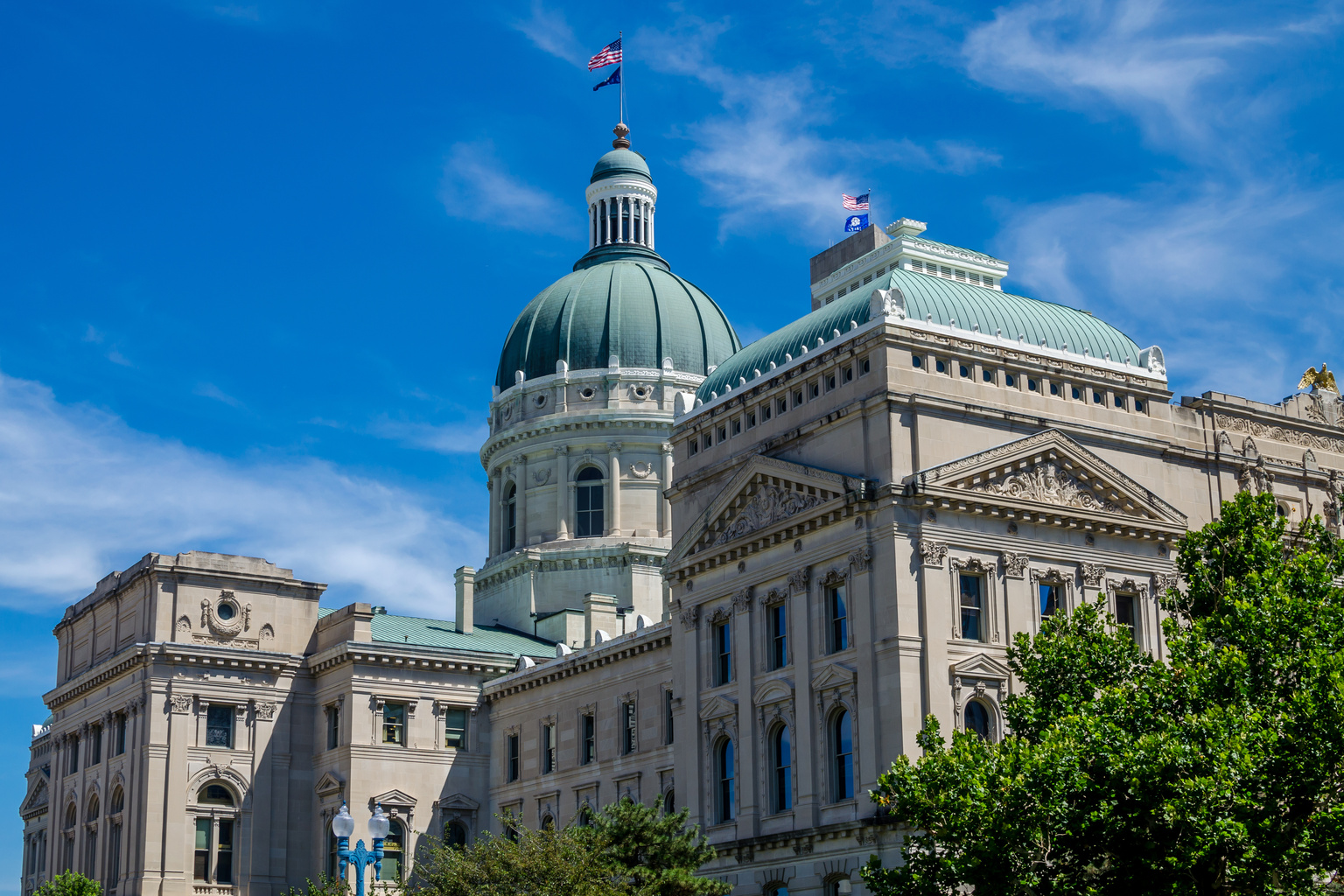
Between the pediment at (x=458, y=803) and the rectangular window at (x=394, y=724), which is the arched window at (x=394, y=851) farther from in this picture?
the rectangular window at (x=394, y=724)

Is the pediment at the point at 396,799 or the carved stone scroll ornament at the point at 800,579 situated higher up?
the carved stone scroll ornament at the point at 800,579

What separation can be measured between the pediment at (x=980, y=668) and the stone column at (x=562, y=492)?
44148 millimetres

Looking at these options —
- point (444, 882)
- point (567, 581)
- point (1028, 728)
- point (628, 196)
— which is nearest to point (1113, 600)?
point (1028, 728)

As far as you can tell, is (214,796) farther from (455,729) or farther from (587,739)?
(587,739)

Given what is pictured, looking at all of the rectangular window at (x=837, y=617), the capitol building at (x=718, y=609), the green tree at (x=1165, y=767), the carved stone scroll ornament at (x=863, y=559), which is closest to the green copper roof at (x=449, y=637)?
the capitol building at (x=718, y=609)

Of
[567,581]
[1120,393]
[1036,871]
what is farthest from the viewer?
[567,581]

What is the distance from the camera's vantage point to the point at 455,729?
82.4 m

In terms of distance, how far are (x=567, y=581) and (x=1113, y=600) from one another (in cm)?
4254

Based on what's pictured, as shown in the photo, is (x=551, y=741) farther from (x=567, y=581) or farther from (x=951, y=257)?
(x=951, y=257)

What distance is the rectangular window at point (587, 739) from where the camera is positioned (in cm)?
7619

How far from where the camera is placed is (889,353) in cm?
5562

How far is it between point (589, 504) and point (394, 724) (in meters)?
20.9

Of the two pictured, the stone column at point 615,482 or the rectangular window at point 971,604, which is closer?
Result: the rectangular window at point 971,604

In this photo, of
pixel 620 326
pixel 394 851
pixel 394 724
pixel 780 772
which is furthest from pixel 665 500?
pixel 780 772
